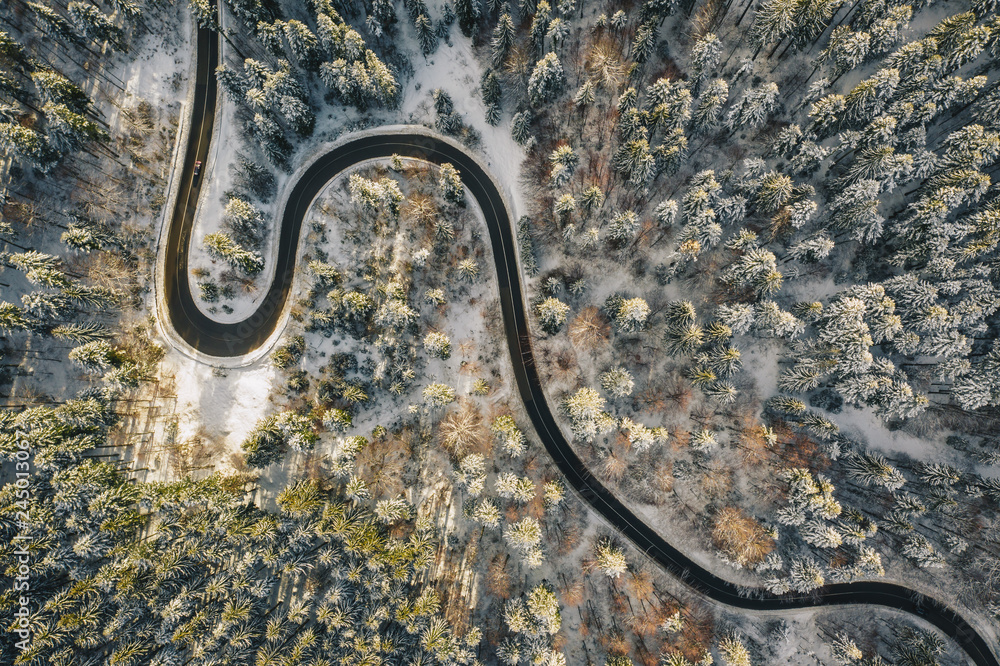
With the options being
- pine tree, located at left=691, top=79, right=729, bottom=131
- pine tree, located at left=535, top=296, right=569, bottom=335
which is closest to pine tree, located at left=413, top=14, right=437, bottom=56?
pine tree, located at left=691, top=79, right=729, bottom=131

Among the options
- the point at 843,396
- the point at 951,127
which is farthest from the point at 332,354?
the point at 951,127

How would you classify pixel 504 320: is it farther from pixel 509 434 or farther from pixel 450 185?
pixel 450 185

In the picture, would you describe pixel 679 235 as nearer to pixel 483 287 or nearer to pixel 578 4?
pixel 483 287

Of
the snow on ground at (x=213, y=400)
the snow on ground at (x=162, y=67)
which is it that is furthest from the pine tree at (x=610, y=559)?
the snow on ground at (x=162, y=67)

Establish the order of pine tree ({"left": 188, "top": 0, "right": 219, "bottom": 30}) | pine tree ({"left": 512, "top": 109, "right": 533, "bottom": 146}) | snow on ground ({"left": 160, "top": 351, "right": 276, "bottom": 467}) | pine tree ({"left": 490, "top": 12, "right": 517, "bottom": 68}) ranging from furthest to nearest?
1. snow on ground ({"left": 160, "top": 351, "right": 276, "bottom": 467})
2. pine tree ({"left": 512, "top": 109, "right": 533, "bottom": 146})
3. pine tree ({"left": 490, "top": 12, "right": 517, "bottom": 68})
4. pine tree ({"left": 188, "top": 0, "right": 219, "bottom": 30})

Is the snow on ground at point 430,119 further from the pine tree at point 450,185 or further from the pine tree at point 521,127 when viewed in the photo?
the pine tree at point 450,185

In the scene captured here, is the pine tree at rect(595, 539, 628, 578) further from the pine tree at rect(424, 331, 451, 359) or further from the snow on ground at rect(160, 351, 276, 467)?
the snow on ground at rect(160, 351, 276, 467)

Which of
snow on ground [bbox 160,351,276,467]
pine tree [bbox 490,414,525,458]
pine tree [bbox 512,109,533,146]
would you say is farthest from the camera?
snow on ground [bbox 160,351,276,467]
